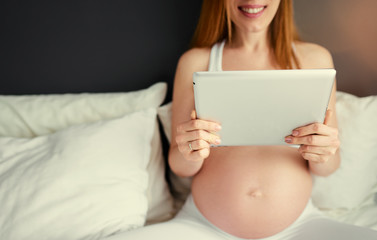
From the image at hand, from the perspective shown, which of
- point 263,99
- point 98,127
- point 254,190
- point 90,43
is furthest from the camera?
point 90,43

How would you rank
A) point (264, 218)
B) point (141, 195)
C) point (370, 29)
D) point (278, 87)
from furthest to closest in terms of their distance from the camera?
1. point (370, 29)
2. point (141, 195)
3. point (264, 218)
4. point (278, 87)

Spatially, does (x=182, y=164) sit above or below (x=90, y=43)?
below

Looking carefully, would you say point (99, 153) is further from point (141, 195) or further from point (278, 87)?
point (278, 87)

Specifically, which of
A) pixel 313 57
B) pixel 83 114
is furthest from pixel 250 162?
pixel 83 114

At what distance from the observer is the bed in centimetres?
98

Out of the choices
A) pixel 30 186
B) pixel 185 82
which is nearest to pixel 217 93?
pixel 185 82

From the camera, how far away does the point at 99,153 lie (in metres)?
1.08

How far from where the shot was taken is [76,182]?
1008 mm

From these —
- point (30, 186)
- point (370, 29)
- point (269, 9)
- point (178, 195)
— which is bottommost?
point (178, 195)

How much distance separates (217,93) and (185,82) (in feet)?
1.46

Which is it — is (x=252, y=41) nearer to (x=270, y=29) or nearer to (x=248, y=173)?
(x=270, y=29)

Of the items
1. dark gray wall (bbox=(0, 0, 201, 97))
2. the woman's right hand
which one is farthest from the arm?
dark gray wall (bbox=(0, 0, 201, 97))

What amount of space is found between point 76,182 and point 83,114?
1.23 ft

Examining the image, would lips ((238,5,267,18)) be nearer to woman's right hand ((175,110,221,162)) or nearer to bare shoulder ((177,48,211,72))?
bare shoulder ((177,48,211,72))
